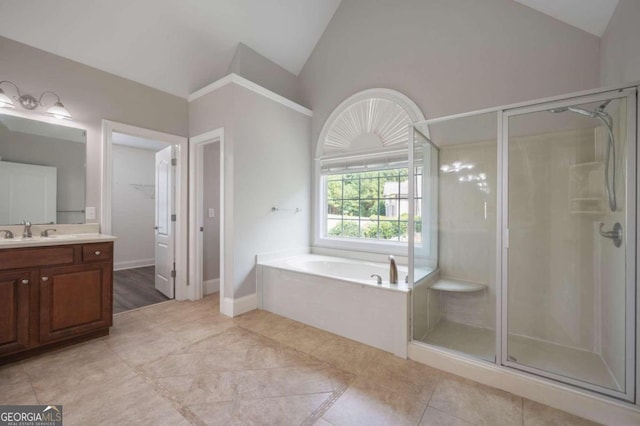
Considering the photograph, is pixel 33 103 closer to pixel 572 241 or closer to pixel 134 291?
pixel 134 291

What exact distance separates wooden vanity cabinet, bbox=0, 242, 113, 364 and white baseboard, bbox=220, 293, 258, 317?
1014 millimetres

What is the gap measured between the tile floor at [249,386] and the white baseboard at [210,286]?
1192 mm

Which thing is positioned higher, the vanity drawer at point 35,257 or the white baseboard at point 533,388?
the vanity drawer at point 35,257

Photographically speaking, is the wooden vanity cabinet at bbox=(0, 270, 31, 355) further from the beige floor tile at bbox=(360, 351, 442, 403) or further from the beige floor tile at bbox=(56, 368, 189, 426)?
the beige floor tile at bbox=(360, 351, 442, 403)

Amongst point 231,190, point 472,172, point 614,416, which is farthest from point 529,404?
point 231,190

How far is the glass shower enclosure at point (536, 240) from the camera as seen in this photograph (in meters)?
1.66

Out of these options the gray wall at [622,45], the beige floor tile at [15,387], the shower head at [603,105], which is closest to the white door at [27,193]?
the beige floor tile at [15,387]

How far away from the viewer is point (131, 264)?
17.0 feet

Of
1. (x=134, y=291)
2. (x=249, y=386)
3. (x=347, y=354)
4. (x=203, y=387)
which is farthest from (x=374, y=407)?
(x=134, y=291)

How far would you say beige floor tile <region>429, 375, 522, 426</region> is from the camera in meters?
1.50

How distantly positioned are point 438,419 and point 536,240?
1676mm

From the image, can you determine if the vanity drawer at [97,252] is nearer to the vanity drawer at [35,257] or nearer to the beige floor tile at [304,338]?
the vanity drawer at [35,257]

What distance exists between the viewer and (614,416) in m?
1.46

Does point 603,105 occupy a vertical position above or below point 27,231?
above
